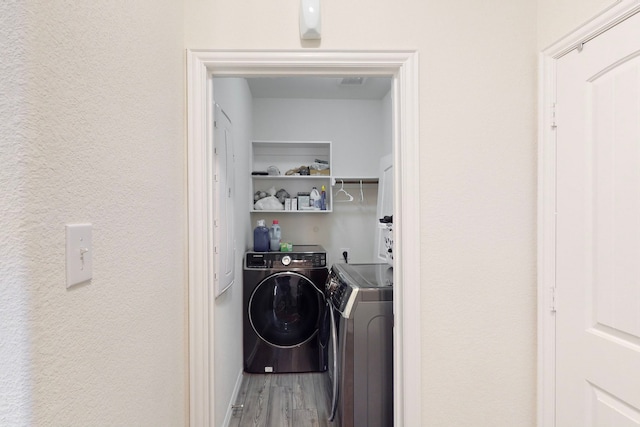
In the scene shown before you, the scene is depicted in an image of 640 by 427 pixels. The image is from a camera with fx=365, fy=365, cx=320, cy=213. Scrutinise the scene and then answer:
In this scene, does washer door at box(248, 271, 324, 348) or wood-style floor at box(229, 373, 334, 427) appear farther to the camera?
washer door at box(248, 271, 324, 348)

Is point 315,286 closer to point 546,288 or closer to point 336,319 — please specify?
point 336,319

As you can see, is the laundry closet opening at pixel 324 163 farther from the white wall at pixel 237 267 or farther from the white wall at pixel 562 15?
the white wall at pixel 562 15

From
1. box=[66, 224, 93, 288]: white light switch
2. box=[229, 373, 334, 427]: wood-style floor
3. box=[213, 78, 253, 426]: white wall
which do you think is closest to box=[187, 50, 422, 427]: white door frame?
box=[213, 78, 253, 426]: white wall

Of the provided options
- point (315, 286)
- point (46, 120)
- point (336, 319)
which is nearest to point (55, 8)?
point (46, 120)

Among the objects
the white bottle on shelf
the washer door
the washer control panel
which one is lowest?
the washer door

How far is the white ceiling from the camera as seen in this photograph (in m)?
3.31

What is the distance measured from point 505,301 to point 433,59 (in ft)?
3.37

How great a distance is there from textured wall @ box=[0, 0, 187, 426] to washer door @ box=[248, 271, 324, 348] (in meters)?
1.77

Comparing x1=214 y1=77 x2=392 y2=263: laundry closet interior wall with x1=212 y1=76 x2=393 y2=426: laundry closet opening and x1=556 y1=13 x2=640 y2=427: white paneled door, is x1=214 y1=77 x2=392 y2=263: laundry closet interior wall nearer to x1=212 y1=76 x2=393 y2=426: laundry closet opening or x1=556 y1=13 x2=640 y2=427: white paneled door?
x1=212 y1=76 x2=393 y2=426: laundry closet opening

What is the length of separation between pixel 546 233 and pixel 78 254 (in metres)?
1.53

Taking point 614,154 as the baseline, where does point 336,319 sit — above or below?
below

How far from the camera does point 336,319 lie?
2.26 meters

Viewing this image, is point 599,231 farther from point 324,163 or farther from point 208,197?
point 324,163

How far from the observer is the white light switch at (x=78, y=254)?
2.23ft
